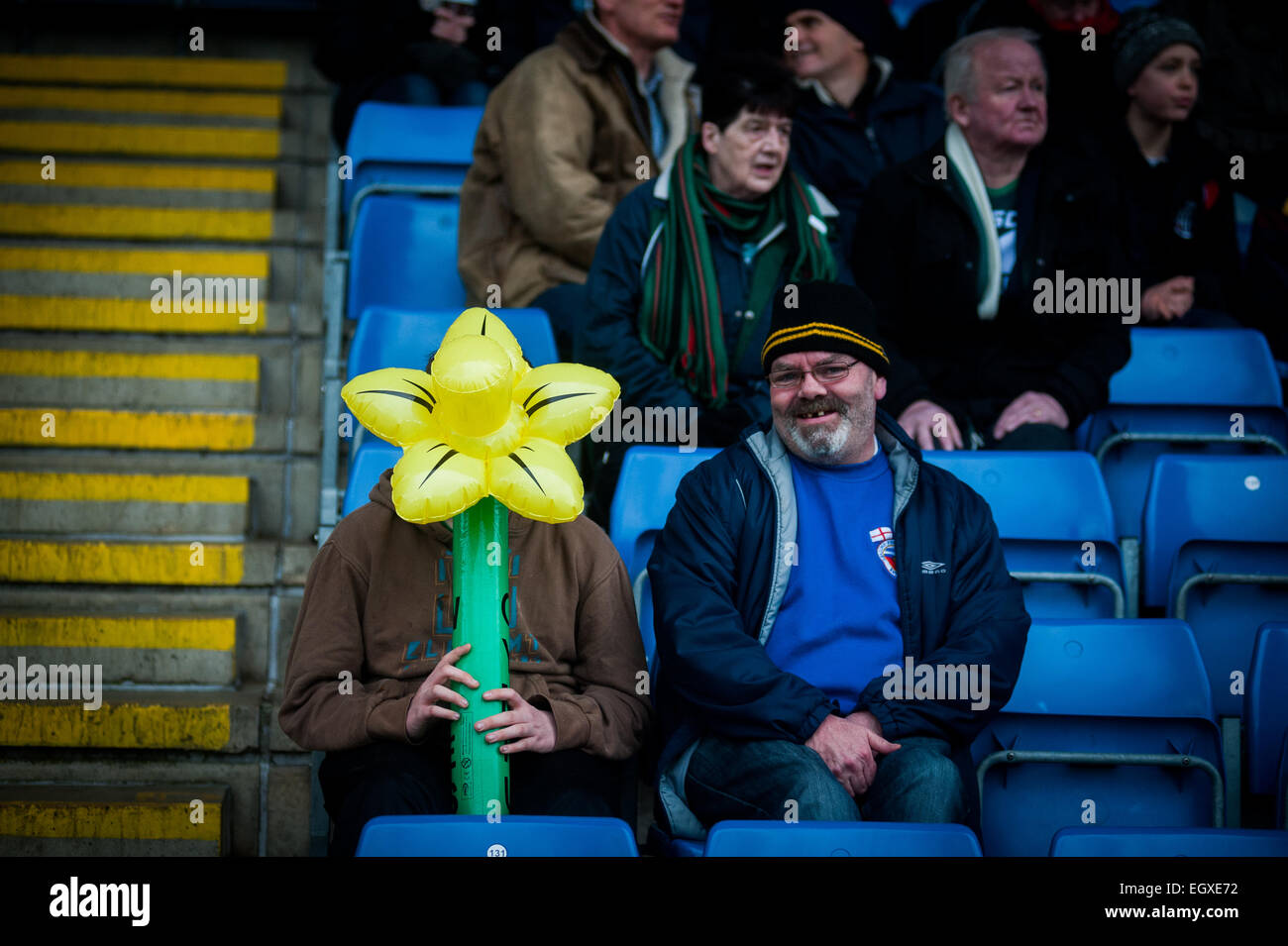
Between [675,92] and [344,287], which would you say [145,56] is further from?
[675,92]

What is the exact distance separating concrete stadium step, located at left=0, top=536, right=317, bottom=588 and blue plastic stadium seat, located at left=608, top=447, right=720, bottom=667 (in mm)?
870

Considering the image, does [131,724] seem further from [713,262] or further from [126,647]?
[713,262]

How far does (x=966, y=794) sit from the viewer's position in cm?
223

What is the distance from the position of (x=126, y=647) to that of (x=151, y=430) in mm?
726

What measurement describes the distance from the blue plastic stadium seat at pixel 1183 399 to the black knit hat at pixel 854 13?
4.69ft

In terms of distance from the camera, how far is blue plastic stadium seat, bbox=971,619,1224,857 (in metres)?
2.44

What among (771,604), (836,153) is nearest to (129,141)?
(836,153)

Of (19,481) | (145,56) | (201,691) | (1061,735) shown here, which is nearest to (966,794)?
(1061,735)

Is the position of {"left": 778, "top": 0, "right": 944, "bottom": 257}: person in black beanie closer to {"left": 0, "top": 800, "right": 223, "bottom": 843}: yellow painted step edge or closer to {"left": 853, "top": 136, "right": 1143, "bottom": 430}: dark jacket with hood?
{"left": 853, "top": 136, "right": 1143, "bottom": 430}: dark jacket with hood

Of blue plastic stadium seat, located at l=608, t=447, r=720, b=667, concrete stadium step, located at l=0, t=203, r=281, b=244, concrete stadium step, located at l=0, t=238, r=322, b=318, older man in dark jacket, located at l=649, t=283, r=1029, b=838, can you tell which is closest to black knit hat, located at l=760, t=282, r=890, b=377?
older man in dark jacket, located at l=649, t=283, r=1029, b=838

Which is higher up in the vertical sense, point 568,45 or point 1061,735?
point 568,45

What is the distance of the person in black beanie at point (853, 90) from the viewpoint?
13.8 ft

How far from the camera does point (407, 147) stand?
4.38 metres
